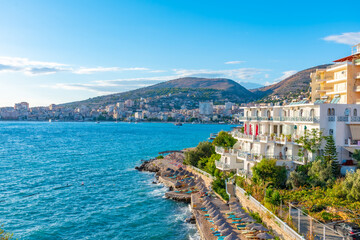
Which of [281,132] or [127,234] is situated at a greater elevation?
[281,132]

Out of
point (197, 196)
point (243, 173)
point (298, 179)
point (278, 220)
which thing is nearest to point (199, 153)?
point (197, 196)

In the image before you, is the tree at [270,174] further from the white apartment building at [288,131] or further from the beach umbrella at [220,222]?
the beach umbrella at [220,222]

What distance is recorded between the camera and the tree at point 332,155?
25094 mm

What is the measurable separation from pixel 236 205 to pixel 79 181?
3125 cm

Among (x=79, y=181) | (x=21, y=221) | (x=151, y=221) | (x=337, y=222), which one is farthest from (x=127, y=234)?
(x=79, y=181)

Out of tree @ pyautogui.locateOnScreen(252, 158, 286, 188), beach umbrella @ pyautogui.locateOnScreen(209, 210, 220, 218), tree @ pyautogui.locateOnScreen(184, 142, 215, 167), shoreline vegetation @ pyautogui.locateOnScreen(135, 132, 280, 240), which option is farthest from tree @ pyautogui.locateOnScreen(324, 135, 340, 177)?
tree @ pyautogui.locateOnScreen(184, 142, 215, 167)

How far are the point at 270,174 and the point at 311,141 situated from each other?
188 inches

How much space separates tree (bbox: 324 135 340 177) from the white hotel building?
66 centimetres

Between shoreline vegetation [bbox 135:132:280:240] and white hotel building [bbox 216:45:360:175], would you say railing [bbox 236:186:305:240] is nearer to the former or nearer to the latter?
shoreline vegetation [bbox 135:132:280:240]

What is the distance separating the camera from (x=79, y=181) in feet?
157

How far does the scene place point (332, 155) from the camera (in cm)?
2547

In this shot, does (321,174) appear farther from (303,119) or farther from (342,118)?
(342,118)

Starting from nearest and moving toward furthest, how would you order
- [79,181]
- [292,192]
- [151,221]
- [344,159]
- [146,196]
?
[292,192], [344,159], [151,221], [146,196], [79,181]

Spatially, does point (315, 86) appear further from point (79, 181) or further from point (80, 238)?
point (79, 181)
